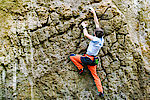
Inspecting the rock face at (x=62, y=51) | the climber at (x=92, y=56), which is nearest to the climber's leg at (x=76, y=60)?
the climber at (x=92, y=56)

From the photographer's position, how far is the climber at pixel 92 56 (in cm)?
290

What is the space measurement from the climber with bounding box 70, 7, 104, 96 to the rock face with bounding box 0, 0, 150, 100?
6.1 inches

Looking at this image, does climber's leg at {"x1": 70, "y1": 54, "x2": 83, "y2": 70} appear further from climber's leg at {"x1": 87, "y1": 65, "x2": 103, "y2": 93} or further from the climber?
climber's leg at {"x1": 87, "y1": 65, "x2": 103, "y2": 93}

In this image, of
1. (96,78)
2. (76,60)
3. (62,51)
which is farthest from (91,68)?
(62,51)

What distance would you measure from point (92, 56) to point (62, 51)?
27.2 inches

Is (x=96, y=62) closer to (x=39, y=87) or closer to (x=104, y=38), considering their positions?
(x=104, y=38)

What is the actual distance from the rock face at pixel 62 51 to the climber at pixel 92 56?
0.15 metres

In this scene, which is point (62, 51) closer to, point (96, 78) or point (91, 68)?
point (91, 68)

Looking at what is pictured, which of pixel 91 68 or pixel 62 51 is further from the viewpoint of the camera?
pixel 62 51

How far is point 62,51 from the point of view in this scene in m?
3.18

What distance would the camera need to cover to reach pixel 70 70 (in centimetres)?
318

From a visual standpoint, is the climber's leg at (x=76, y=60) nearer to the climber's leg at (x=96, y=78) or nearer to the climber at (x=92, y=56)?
the climber at (x=92, y=56)

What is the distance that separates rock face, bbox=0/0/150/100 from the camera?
3109 mm

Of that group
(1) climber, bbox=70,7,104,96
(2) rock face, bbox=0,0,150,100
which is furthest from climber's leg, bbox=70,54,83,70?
(2) rock face, bbox=0,0,150,100
